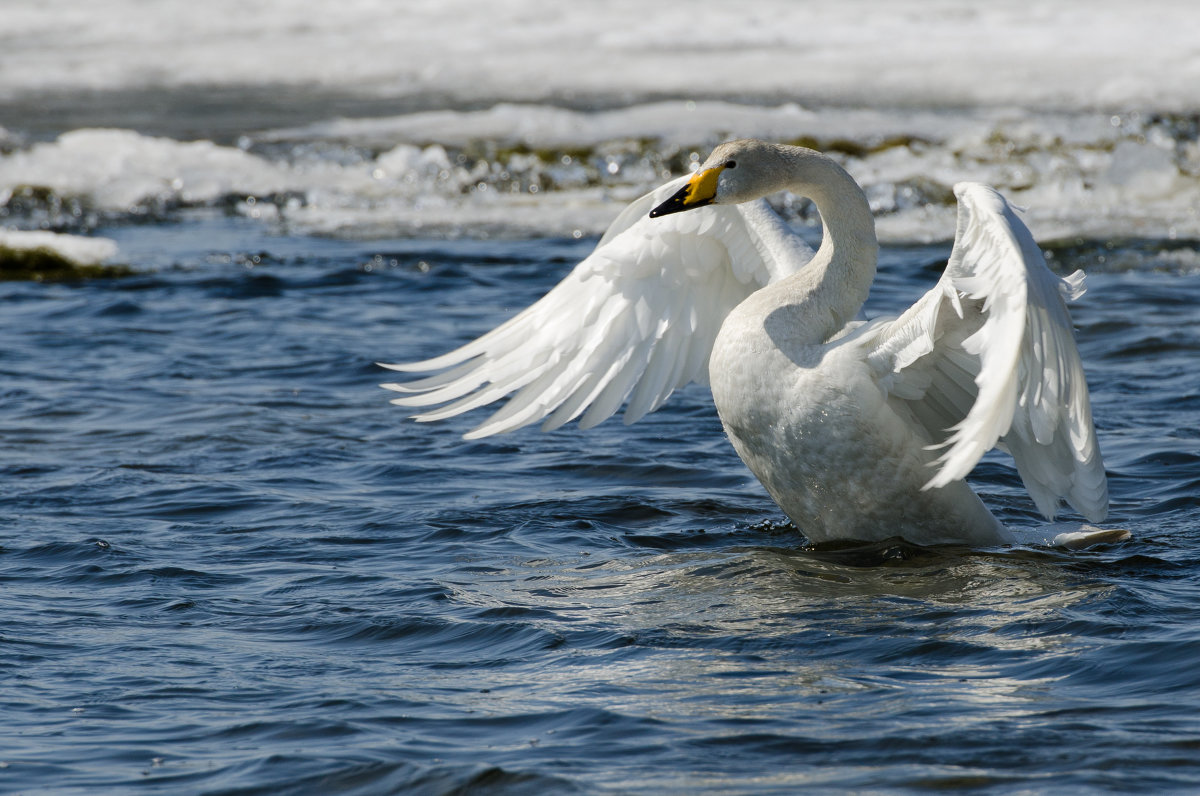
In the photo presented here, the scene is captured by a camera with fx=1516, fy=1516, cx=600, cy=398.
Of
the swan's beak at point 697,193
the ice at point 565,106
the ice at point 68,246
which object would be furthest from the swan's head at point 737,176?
the ice at point 68,246

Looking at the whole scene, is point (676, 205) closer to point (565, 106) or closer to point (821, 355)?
point (821, 355)

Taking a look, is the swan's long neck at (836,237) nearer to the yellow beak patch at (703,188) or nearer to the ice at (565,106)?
the yellow beak patch at (703,188)

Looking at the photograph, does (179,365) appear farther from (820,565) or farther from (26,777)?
(26,777)

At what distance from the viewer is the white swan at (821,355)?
15.3ft

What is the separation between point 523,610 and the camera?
5.23 m

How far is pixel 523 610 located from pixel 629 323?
1.74m

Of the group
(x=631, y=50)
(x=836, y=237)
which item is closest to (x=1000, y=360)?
(x=836, y=237)

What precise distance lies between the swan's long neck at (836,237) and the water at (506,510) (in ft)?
3.27

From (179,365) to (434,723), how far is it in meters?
5.67

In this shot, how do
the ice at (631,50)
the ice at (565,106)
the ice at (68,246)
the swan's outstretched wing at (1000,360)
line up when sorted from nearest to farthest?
the swan's outstretched wing at (1000,360)
the ice at (68,246)
the ice at (565,106)
the ice at (631,50)

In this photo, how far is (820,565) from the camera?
5.79 m

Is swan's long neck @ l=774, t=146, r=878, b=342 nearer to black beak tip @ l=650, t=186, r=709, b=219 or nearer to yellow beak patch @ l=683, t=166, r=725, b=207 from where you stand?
yellow beak patch @ l=683, t=166, r=725, b=207

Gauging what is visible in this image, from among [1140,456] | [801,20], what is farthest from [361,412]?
[801,20]

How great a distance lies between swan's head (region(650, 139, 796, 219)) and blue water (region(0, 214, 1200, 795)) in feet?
4.61
